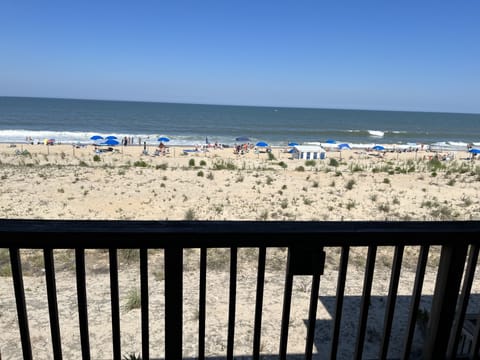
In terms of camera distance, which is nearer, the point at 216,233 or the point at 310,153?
the point at 216,233

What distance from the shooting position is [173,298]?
1512mm

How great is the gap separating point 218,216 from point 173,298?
6.47 metres

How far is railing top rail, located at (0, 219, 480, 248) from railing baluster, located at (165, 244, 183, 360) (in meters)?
0.06

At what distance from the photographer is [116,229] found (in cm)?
136

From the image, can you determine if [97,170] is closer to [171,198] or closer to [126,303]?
[171,198]

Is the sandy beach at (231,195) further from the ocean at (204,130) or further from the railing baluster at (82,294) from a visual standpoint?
the ocean at (204,130)

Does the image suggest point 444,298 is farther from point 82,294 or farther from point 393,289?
point 82,294

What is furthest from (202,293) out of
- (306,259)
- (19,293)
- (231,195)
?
(231,195)

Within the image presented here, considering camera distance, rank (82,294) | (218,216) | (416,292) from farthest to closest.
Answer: (218,216), (416,292), (82,294)

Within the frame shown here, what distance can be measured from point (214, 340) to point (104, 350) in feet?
2.96

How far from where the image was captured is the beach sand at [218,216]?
3.32 m

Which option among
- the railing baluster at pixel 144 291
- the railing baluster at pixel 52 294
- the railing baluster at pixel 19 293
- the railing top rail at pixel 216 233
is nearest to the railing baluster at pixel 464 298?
the railing top rail at pixel 216 233

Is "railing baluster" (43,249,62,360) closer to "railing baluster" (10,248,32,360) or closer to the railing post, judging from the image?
"railing baluster" (10,248,32,360)

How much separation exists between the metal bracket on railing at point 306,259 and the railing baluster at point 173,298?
1.48 ft
